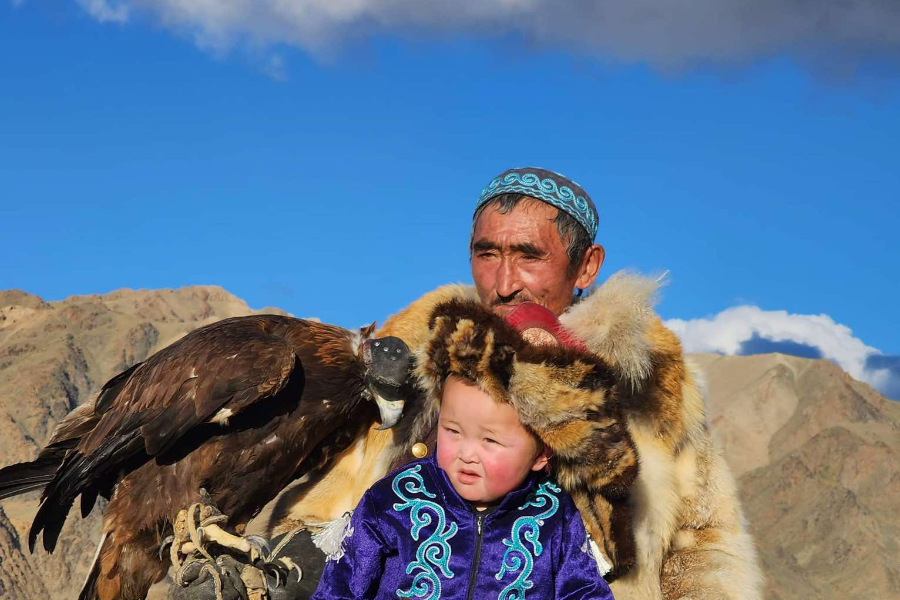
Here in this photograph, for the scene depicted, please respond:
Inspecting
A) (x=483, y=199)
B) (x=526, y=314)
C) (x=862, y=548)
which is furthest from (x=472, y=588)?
(x=862, y=548)

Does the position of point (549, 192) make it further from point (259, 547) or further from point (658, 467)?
point (259, 547)

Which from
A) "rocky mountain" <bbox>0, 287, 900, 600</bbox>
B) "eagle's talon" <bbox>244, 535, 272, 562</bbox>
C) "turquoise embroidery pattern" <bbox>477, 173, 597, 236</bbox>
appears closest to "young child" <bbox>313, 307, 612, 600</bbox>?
"eagle's talon" <bbox>244, 535, 272, 562</bbox>

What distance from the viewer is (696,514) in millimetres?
2951

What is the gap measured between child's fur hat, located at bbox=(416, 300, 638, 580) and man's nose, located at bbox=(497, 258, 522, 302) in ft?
2.29

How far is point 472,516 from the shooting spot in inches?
92.4

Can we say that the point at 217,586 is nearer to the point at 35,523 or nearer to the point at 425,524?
the point at 425,524

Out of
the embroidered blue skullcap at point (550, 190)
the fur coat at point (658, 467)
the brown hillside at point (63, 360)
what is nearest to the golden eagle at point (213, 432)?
the fur coat at point (658, 467)

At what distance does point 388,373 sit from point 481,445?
79cm

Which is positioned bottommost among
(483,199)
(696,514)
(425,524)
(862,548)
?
(425,524)

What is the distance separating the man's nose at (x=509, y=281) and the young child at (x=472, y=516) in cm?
65

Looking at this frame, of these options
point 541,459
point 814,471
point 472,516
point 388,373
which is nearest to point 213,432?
point 388,373

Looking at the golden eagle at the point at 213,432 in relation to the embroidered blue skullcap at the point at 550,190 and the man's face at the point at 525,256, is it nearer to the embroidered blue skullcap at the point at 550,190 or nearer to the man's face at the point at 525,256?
the man's face at the point at 525,256

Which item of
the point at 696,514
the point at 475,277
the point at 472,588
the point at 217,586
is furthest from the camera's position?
the point at 475,277

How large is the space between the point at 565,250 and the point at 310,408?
3.53 ft
